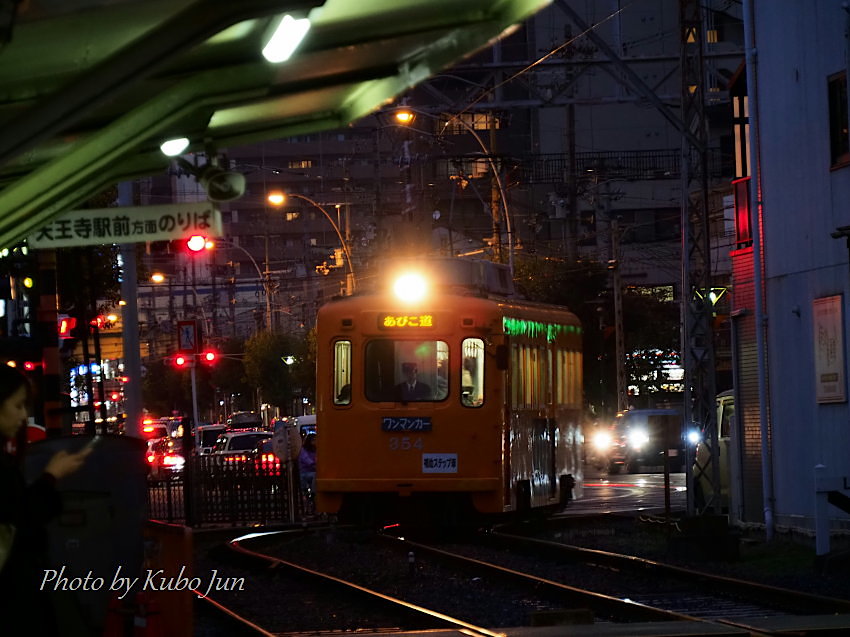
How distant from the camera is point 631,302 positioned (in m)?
62.5

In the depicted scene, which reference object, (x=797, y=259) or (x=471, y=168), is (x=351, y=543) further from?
(x=471, y=168)

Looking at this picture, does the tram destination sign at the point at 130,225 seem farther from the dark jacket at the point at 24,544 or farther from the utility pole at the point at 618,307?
the utility pole at the point at 618,307

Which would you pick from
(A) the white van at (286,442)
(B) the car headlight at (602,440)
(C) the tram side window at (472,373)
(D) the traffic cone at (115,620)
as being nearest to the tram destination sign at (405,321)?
(C) the tram side window at (472,373)

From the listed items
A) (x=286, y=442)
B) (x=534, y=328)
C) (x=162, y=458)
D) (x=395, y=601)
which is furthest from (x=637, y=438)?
(x=395, y=601)

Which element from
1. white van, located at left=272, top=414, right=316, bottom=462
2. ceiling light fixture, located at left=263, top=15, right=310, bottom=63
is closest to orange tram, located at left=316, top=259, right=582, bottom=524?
white van, located at left=272, top=414, right=316, bottom=462

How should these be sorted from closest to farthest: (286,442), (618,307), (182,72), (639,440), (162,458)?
(182,72) → (286,442) → (162,458) → (639,440) → (618,307)

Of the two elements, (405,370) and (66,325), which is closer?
(405,370)

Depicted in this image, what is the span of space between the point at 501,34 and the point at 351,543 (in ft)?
48.9

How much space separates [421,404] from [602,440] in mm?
29746

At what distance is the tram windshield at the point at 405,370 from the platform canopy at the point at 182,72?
10.1 meters

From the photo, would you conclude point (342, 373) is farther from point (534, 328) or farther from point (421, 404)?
point (534, 328)

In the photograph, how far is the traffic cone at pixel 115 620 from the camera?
861 centimetres

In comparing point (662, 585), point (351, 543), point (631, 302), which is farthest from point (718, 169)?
point (662, 585)

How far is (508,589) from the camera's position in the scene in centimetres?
1605
